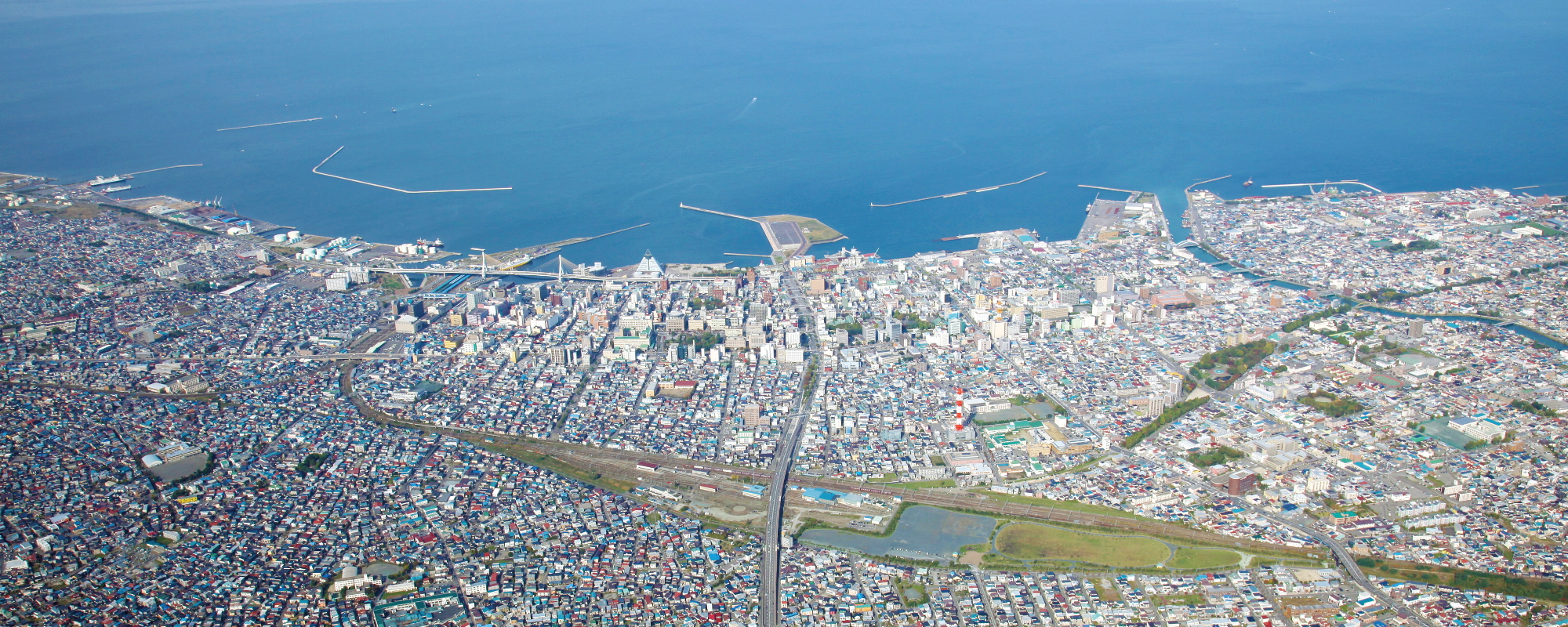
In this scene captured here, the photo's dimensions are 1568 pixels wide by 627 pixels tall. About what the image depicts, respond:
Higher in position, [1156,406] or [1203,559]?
[1156,406]

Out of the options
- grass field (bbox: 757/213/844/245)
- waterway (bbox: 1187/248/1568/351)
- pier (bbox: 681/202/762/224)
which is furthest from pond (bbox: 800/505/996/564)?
pier (bbox: 681/202/762/224)

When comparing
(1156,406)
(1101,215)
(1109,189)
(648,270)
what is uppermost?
(1109,189)

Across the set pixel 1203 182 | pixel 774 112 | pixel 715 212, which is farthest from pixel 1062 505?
pixel 774 112

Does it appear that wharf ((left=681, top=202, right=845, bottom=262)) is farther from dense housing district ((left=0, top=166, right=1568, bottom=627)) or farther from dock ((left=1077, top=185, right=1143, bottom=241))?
dock ((left=1077, top=185, right=1143, bottom=241))

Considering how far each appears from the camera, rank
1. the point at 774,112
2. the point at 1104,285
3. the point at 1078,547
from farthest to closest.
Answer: the point at 774,112
the point at 1104,285
the point at 1078,547

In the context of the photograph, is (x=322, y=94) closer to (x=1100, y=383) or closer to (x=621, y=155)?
(x=621, y=155)

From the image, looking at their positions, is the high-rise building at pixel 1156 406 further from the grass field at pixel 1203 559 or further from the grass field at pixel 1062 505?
the grass field at pixel 1203 559

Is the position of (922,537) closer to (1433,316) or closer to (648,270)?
(648,270)
